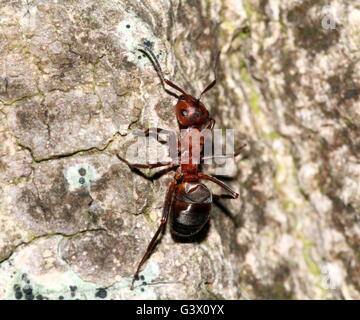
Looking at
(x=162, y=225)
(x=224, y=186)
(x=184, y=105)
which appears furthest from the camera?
(x=224, y=186)

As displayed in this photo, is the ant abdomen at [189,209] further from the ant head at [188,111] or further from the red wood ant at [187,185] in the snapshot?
the ant head at [188,111]

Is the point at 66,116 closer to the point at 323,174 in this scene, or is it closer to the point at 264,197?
the point at 264,197

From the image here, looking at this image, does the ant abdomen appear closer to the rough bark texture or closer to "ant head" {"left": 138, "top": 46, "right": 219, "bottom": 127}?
the rough bark texture

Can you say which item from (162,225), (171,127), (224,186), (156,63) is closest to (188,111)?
(171,127)

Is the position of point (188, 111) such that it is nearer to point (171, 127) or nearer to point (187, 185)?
point (171, 127)

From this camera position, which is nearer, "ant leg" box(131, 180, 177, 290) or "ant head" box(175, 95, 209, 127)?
"ant leg" box(131, 180, 177, 290)

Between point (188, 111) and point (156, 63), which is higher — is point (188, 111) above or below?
below

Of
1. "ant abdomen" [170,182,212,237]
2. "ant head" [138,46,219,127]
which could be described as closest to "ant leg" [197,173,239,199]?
"ant abdomen" [170,182,212,237]
